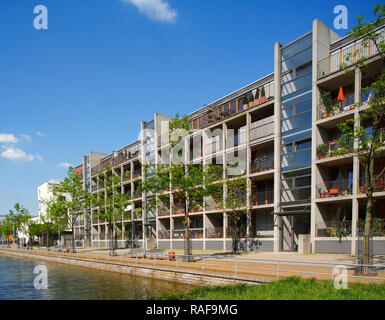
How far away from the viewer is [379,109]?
15.6 m

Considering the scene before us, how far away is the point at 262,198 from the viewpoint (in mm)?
32250

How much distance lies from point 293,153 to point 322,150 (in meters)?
3.02

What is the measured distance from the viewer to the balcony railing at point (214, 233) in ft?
115

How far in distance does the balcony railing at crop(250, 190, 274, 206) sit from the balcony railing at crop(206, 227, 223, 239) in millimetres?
5383

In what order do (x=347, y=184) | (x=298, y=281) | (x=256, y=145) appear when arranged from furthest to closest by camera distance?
(x=256, y=145) → (x=347, y=184) → (x=298, y=281)

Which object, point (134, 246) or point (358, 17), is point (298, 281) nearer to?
point (358, 17)

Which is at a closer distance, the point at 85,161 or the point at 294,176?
the point at 294,176

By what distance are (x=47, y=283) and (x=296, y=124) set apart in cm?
2260

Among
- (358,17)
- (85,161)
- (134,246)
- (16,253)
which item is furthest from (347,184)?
(85,161)

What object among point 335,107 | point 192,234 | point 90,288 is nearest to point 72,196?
point 192,234

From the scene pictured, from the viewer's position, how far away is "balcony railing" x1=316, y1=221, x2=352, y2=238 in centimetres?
2364

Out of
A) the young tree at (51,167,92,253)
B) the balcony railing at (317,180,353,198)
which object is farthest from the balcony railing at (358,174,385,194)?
the young tree at (51,167,92,253)

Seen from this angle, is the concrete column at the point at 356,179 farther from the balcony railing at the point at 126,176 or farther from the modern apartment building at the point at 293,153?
the balcony railing at the point at 126,176

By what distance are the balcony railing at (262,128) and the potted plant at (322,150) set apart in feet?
17.4
